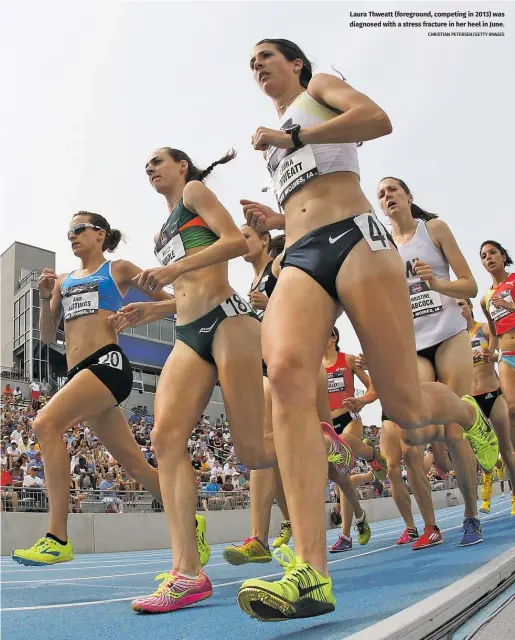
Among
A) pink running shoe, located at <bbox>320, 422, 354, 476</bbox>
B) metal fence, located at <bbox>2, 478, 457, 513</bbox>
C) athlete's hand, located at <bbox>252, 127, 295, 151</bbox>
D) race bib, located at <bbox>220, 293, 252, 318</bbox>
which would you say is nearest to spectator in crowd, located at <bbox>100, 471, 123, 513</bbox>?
metal fence, located at <bbox>2, 478, 457, 513</bbox>

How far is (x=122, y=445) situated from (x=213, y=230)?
1.84 metres

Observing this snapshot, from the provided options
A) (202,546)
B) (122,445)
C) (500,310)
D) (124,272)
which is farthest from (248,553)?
(500,310)

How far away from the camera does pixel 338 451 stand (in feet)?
16.2

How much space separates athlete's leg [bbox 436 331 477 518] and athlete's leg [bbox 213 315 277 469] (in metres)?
2.08

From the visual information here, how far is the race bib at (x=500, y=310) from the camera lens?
796cm

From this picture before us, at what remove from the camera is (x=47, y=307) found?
18.6 feet

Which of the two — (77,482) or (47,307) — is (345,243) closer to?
(47,307)

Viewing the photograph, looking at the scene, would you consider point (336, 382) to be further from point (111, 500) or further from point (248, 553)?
point (111, 500)

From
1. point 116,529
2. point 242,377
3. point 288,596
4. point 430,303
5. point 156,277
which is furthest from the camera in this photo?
point 116,529

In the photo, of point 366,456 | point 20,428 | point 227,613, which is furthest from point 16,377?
point 227,613

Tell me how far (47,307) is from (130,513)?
742 centimetres

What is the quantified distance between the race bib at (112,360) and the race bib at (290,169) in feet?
7.33

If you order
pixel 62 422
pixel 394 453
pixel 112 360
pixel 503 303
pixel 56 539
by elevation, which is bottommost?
pixel 56 539

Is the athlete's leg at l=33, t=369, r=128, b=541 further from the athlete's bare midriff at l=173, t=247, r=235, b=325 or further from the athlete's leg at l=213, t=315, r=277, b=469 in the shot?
the athlete's leg at l=213, t=315, r=277, b=469
